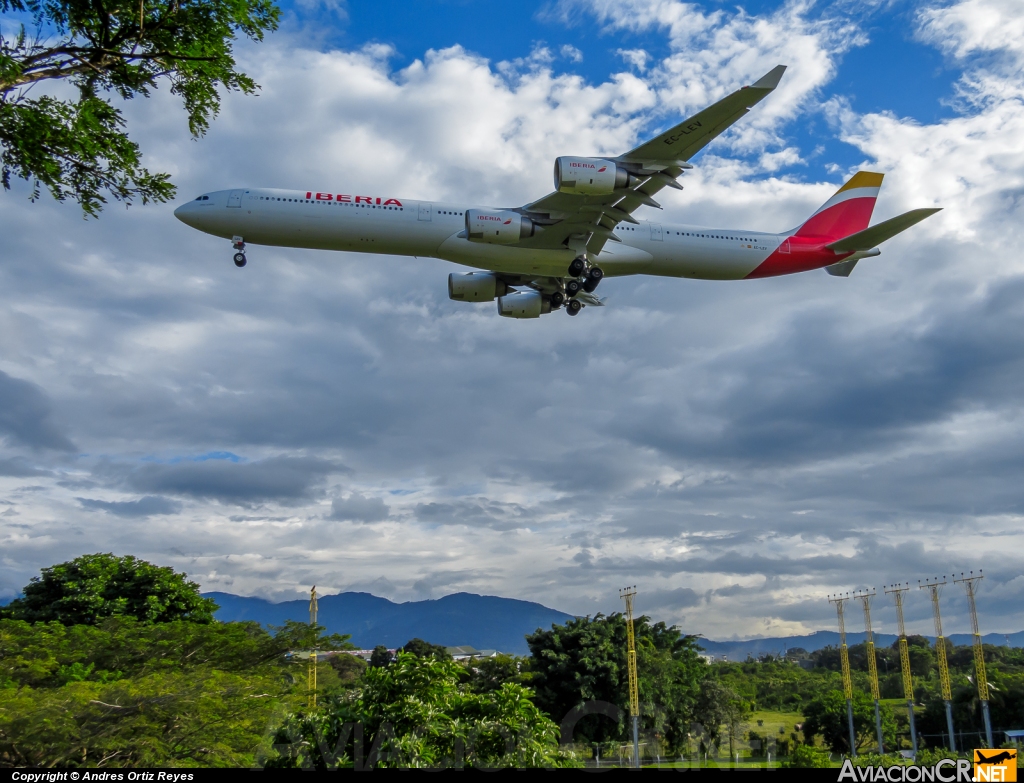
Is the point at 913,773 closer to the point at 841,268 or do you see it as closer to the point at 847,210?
the point at 841,268

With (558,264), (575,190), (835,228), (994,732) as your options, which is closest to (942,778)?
(575,190)

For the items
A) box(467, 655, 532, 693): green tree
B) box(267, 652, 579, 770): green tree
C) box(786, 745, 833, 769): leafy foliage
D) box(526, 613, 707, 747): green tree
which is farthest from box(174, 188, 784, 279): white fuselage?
box(467, 655, 532, 693): green tree

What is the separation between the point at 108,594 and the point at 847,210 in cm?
4757

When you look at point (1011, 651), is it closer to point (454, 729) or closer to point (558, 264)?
point (558, 264)

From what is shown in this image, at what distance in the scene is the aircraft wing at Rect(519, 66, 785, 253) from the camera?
91.7 ft

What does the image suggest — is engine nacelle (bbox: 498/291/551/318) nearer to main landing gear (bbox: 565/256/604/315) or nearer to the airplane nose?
main landing gear (bbox: 565/256/604/315)

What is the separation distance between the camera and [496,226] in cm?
3294

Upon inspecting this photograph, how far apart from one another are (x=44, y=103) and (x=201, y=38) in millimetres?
Answer: 2828

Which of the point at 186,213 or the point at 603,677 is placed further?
the point at 603,677

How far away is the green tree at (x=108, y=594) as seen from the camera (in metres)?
43.3

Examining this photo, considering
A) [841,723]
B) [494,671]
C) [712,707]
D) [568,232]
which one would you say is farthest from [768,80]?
[841,723]

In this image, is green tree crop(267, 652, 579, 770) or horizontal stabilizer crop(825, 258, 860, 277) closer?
green tree crop(267, 652, 579, 770)

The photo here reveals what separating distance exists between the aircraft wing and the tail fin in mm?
12718

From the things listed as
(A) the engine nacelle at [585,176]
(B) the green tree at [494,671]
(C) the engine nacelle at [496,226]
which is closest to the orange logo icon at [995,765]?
(A) the engine nacelle at [585,176]
